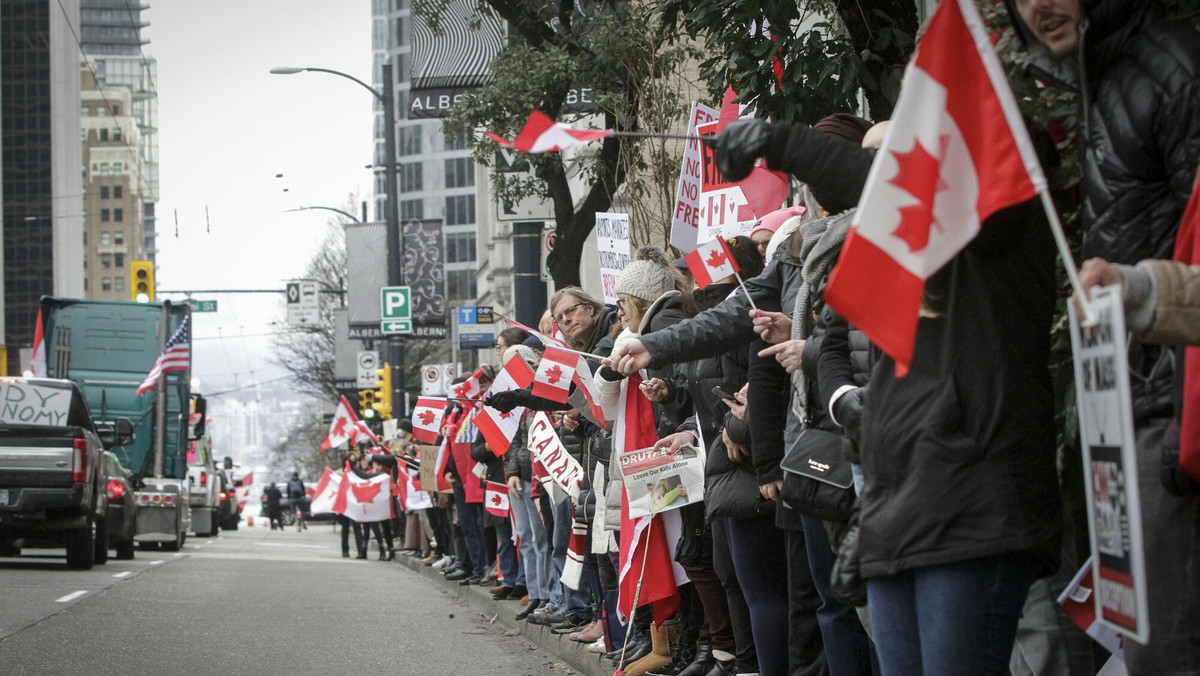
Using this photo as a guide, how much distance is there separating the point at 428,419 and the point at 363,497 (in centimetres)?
677

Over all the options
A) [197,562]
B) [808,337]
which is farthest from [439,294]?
[808,337]

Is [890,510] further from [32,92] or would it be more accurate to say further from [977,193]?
[32,92]

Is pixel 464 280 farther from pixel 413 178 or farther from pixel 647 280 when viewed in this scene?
pixel 647 280

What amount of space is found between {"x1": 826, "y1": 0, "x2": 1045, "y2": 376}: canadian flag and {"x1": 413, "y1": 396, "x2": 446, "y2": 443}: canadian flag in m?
14.7

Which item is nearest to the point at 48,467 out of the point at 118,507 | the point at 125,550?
the point at 118,507

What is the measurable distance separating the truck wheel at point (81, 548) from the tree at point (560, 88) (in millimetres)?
6273

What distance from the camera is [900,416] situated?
330cm

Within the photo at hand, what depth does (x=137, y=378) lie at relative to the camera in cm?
2567

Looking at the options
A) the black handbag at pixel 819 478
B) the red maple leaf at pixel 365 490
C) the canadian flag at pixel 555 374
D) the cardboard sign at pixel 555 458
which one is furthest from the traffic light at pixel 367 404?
the black handbag at pixel 819 478

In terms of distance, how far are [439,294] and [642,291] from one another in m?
24.0

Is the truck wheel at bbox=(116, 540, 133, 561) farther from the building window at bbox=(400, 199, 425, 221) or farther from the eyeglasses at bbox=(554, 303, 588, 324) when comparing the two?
the building window at bbox=(400, 199, 425, 221)

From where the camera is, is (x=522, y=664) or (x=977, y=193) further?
(x=522, y=664)

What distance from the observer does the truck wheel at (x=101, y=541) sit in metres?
19.1

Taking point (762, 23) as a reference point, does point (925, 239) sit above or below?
below
